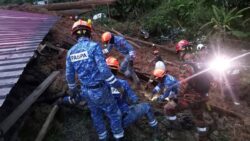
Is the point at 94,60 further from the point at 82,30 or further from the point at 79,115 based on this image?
the point at 79,115

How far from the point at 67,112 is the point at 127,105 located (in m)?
1.50

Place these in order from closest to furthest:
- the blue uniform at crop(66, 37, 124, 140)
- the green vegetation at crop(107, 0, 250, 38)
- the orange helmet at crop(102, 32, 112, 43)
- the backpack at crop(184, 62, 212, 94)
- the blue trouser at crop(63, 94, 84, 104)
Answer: the blue uniform at crop(66, 37, 124, 140), the blue trouser at crop(63, 94, 84, 104), the backpack at crop(184, 62, 212, 94), the orange helmet at crop(102, 32, 112, 43), the green vegetation at crop(107, 0, 250, 38)

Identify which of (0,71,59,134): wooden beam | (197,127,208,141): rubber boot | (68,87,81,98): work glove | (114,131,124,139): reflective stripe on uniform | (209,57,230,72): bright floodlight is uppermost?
(68,87,81,98): work glove

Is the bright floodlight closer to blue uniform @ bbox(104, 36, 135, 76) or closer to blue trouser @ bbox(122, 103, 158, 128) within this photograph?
blue uniform @ bbox(104, 36, 135, 76)

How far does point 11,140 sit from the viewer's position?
23.5 feet

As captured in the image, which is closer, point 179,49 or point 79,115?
point 79,115

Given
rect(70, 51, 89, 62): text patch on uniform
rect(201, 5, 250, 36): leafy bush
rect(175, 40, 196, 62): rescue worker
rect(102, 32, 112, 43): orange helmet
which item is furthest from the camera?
rect(201, 5, 250, 36): leafy bush

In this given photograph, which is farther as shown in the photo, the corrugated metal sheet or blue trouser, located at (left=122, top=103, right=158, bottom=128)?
blue trouser, located at (left=122, top=103, right=158, bottom=128)

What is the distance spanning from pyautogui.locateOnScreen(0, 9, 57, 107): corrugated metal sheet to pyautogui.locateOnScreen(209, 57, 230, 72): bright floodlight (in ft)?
17.0

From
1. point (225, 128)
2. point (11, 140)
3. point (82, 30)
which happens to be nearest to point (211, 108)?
point (225, 128)

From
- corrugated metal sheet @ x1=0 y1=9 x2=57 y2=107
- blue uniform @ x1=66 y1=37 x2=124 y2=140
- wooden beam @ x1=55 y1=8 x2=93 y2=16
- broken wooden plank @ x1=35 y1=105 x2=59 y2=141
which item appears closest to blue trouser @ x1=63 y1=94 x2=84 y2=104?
broken wooden plank @ x1=35 y1=105 x2=59 y2=141

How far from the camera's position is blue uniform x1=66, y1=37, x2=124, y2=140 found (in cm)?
718

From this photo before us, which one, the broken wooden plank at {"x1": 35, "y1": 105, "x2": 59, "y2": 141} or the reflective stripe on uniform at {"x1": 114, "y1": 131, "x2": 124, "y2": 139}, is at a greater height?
the broken wooden plank at {"x1": 35, "y1": 105, "x2": 59, "y2": 141}

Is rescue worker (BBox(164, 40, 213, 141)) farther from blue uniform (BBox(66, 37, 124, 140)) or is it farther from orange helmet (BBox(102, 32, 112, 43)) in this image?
orange helmet (BBox(102, 32, 112, 43))
